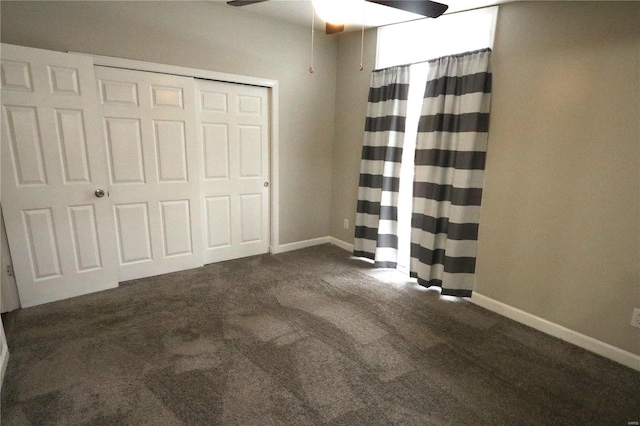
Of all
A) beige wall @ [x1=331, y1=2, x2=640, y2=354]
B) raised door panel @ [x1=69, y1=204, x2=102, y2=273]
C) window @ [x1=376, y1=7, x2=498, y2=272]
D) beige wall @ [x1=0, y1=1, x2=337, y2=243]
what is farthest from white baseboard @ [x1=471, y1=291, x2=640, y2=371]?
raised door panel @ [x1=69, y1=204, x2=102, y2=273]

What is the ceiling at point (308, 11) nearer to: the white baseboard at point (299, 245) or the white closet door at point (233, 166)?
the white closet door at point (233, 166)

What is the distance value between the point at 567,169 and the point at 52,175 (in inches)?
151

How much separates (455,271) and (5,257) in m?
3.65

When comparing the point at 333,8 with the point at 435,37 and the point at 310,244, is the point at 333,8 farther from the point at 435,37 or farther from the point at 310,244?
the point at 310,244

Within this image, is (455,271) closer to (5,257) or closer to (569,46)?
(569,46)

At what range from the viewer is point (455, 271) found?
288cm

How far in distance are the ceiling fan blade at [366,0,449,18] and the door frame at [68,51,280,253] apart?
6.71 feet

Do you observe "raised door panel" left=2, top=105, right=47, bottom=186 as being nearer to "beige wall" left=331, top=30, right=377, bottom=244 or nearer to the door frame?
the door frame

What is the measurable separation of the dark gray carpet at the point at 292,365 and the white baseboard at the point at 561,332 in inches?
2.4

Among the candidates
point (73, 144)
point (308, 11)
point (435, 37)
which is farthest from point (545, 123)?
point (73, 144)

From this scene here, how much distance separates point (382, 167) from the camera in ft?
11.6

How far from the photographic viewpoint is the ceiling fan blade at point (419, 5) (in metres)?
1.71

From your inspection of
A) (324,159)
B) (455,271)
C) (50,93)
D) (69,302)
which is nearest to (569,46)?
(455,271)

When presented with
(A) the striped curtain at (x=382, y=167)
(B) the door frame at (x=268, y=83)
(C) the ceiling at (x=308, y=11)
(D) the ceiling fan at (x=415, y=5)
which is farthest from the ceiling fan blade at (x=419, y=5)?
(B) the door frame at (x=268, y=83)
